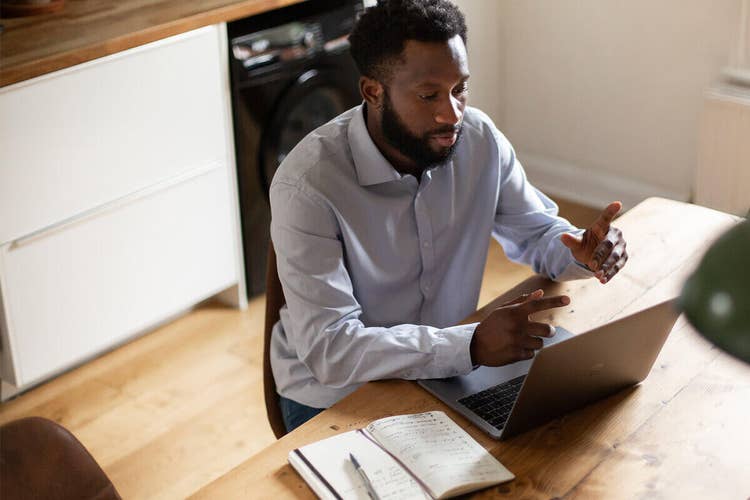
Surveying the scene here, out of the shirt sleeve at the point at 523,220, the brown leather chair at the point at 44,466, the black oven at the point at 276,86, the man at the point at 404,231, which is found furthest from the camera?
the black oven at the point at 276,86

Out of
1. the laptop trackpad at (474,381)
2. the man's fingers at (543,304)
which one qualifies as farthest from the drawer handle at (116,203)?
the man's fingers at (543,304)

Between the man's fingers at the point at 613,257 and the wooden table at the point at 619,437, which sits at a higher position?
the man's fingers at the point at 613,257

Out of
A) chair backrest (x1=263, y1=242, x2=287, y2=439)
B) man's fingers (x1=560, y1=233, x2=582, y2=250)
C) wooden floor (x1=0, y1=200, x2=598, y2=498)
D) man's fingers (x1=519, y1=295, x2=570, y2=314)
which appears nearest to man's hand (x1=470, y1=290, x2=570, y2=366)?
man's fingers (x1=519, y1=295, x2=570, y2=314)

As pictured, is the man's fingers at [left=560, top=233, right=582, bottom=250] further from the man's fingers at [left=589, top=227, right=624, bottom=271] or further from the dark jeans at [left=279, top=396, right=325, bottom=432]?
the dark jeans at [left=279, top=396, right=325, bottom=432]

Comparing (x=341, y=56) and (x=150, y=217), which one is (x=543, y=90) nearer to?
(x=341, y=56)


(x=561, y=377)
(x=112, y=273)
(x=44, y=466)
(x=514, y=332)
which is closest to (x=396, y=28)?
(x=514, y=332)

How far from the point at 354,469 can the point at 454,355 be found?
0.91 ft

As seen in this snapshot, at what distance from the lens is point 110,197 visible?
9.35 feet

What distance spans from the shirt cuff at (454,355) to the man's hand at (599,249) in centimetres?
31

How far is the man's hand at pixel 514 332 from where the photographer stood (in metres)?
1.59

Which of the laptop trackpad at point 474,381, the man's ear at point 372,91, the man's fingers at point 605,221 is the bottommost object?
the laptop trackpad at point 474,381

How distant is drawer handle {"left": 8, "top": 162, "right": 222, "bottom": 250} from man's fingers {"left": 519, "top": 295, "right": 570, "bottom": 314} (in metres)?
1.57

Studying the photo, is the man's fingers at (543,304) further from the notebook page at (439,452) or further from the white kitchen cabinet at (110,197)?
the white kitchen cabinet at (110,197)

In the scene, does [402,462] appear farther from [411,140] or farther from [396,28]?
[396,28]
